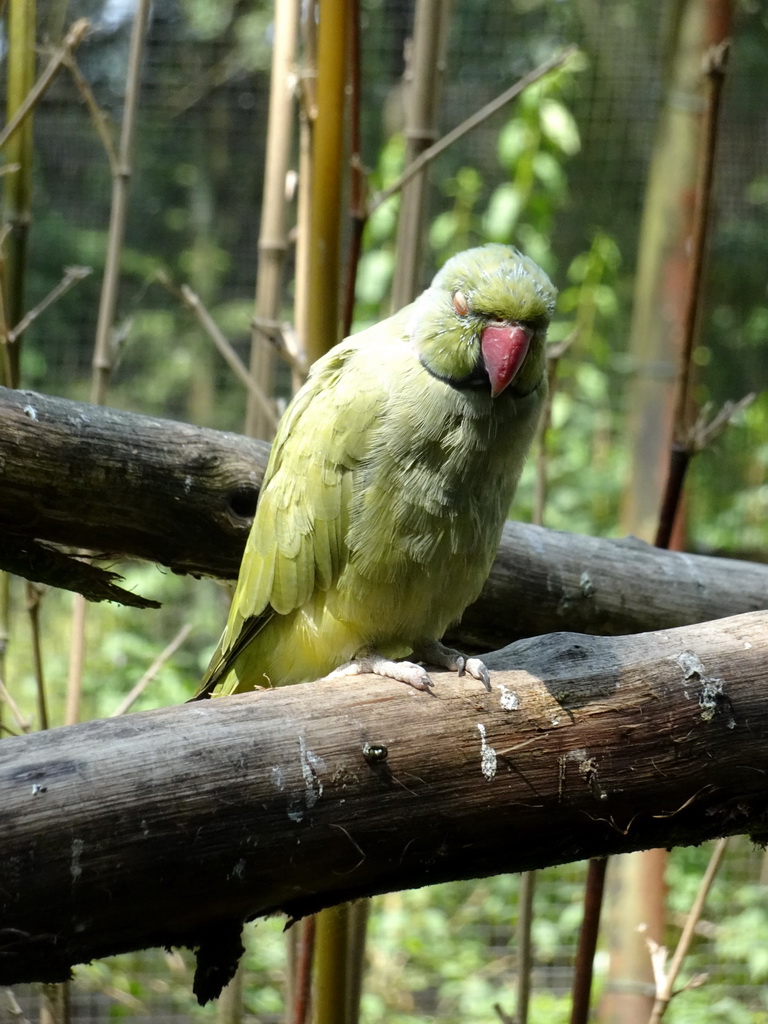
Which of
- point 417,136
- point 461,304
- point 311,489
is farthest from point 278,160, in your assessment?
point 311,489

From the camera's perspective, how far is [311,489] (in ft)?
6.10

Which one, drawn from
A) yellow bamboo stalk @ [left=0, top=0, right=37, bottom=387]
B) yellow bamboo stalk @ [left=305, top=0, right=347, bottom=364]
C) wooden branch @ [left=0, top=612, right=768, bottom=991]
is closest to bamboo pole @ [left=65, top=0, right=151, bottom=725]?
yellow bamboo stalk @ [left=0, top=0, right=37, bottom=387]

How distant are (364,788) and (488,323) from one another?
0.87 meters

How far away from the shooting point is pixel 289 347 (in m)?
2.12

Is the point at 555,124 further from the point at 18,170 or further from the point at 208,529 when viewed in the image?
the point at 208,529

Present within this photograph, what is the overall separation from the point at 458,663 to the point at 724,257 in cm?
413

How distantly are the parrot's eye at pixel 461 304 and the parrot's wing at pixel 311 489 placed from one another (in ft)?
0.64

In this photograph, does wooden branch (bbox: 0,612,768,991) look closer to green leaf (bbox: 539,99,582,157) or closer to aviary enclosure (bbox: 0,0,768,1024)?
aviary enclosure (bbox: 0,0,768,1024)

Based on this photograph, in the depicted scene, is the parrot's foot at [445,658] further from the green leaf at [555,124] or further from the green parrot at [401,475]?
the green leaf at [555,124]

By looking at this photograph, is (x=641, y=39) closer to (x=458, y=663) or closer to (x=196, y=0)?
(x=196, y=0)

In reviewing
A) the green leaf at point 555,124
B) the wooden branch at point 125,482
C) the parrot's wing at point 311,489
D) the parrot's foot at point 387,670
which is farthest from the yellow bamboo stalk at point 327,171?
the green leaf at point 555,124

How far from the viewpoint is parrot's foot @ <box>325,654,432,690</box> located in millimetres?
1524

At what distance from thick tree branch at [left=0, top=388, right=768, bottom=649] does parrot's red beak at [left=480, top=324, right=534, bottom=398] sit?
565 mm

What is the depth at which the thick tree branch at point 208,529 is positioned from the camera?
5.87ft
